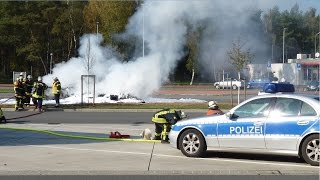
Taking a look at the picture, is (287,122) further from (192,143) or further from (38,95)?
(38,95)

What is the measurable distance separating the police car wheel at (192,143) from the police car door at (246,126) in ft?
1.49

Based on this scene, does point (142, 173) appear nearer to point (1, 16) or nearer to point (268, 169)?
point (268, 169)

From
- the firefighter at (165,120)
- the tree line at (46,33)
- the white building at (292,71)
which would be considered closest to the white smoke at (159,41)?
the white building at (292,71)

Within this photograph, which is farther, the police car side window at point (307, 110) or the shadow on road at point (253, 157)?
the shadow on road at point (253, 157)

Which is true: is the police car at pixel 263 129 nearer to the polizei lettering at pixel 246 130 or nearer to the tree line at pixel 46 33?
the polizei lettering at pixel 246 130

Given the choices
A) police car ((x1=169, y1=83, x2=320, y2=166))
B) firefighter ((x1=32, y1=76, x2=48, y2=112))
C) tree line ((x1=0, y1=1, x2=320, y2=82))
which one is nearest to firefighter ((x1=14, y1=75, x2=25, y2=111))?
firefighter ((x1=32, y1=76, x2=48, y2=112))

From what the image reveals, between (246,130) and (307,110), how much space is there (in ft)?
4.20

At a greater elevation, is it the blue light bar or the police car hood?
the blue light bar

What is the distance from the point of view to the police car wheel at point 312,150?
9797mm

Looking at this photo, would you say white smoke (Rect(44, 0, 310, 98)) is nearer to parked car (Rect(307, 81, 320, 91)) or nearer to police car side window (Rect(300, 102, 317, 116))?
parked car (Rect(307, 81, 320, 91))

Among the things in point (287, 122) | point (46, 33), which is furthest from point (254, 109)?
point (46, 33)

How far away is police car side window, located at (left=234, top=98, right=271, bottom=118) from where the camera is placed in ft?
34.5

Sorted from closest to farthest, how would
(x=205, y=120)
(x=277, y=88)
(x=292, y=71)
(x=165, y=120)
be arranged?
(x=205, y=120), (x=277, y=88), (x=165, y=120), (x=292, y=71)

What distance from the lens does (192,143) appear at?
36.9ft
